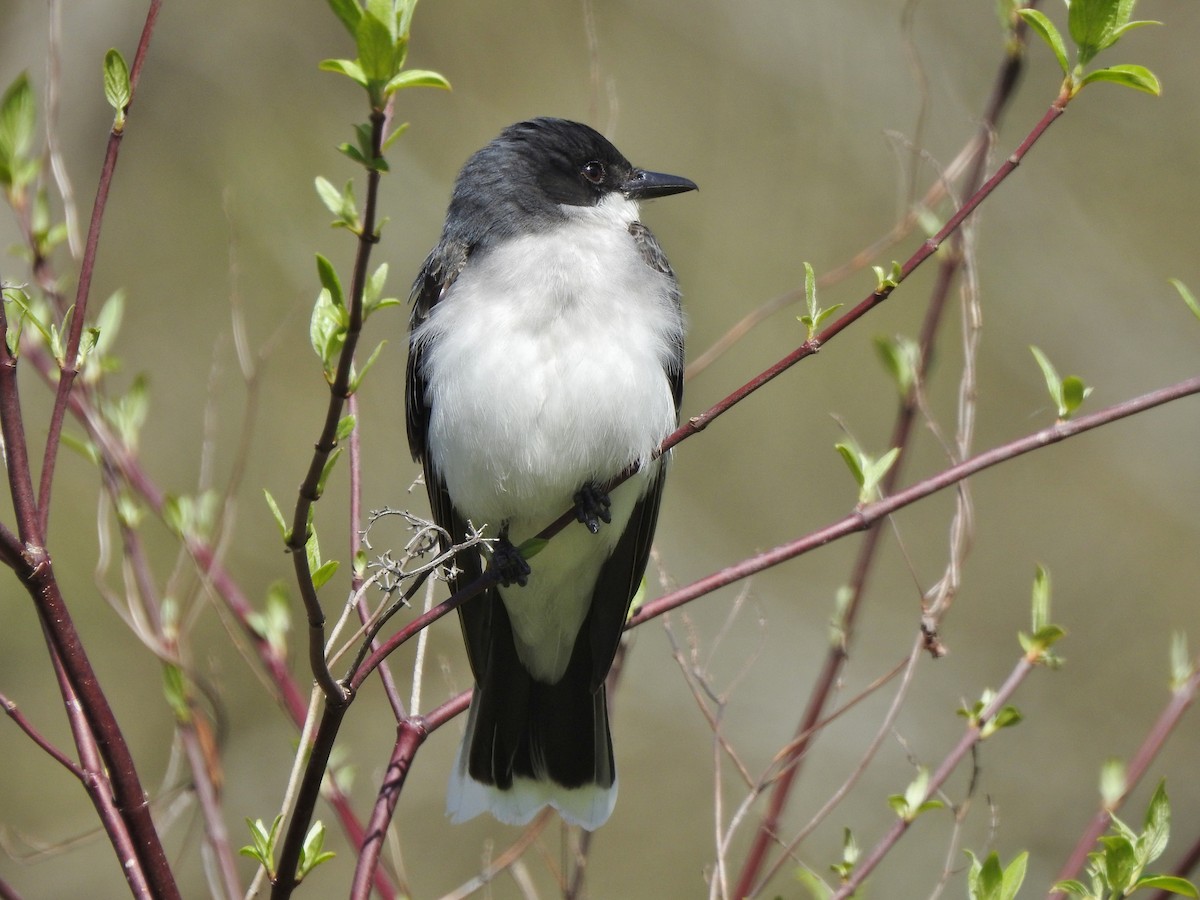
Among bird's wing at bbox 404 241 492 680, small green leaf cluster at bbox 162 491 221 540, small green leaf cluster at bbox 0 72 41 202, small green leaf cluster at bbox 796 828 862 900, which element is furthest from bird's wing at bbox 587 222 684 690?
small green leaf cluster at bbox 0 72 41 202

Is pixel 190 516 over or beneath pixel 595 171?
beneath

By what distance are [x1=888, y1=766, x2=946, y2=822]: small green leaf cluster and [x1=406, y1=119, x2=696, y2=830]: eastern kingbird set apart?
3.19 ft

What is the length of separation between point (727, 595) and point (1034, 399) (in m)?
2.73

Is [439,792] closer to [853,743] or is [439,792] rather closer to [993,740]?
[853,743]

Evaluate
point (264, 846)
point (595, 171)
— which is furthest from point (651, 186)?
point (264, 846)

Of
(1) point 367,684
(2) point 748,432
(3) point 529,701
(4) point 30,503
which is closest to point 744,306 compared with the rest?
Result: (2) point 748,432

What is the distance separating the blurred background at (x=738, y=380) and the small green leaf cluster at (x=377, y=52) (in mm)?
4681

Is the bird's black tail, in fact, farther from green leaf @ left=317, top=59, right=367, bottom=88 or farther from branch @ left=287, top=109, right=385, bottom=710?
green leaf @ left=317, top=59, right=367, bottom=88

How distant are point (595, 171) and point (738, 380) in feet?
13.3

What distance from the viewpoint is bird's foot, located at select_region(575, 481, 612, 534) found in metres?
3.64

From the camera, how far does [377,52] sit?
174cm

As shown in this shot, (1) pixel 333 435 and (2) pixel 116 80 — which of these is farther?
(2) pixel 116 80

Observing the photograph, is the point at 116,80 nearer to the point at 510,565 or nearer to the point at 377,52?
the point at 377,52

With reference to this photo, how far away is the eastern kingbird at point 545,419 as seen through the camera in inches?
140
